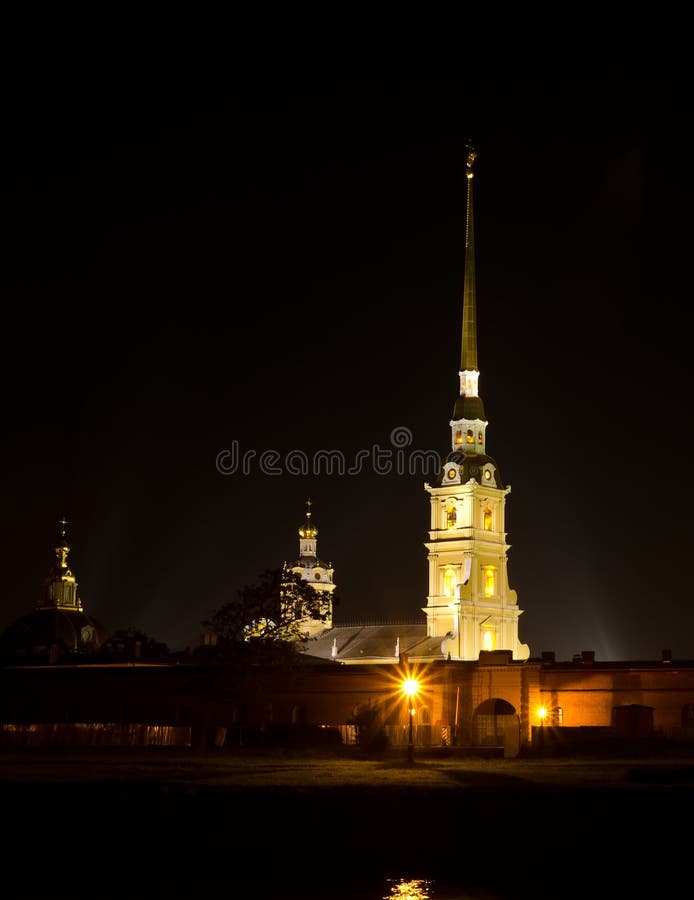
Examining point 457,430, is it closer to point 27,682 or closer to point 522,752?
Answer: point 27,682

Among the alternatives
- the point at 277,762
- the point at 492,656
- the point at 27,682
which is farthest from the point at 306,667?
the point at 277,762

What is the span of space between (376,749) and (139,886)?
35777 millimetres

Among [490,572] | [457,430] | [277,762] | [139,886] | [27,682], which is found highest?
[457,430]

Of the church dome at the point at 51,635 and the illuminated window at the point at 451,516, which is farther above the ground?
the illuminated window at the point at 451,516

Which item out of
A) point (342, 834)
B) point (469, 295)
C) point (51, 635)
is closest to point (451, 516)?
point (469, 295)

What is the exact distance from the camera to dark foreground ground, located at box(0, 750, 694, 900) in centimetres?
2217

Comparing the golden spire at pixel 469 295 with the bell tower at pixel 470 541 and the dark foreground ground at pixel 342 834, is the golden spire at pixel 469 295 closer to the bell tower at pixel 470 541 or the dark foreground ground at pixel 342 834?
the bell tower at pixel 470 541

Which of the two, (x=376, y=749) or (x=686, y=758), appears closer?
(x=686, y=758)

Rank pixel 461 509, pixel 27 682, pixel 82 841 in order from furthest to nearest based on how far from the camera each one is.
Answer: pixel 461 509 < pixel 27 682 < pixel 82 841

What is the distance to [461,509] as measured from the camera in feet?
419

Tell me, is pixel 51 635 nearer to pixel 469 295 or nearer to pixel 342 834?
pixel 469 295

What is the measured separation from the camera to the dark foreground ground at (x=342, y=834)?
2217 cm

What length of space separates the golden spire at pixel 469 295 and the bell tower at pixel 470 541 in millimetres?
122

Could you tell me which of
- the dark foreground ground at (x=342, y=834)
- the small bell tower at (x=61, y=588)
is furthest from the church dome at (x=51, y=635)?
the dark foreground ground at (x=342, y=834)
